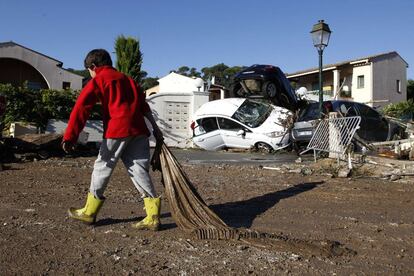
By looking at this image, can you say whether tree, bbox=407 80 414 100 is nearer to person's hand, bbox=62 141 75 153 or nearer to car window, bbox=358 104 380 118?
car window, bbox=358 104 380 118

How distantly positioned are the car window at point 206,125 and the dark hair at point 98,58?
12.1 m

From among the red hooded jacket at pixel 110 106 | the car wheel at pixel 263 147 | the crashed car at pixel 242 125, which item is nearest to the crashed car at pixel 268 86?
the crashed car at pixel 242 125

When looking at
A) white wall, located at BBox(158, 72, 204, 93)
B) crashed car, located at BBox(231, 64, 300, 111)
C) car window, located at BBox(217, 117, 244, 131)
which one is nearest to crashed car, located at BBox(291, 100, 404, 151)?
car window, located at BBox(217, 117, 244, 131)

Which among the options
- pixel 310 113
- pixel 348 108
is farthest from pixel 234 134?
pixel 348 108

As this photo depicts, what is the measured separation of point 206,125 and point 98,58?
1233cm

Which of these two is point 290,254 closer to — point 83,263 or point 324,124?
point 83,263

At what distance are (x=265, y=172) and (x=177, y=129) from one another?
10.5 meters

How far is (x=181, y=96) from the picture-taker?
19.7 meters

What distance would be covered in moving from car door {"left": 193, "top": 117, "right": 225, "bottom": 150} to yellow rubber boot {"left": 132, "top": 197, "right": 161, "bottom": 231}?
39.4ft

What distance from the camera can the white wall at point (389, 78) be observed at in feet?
113

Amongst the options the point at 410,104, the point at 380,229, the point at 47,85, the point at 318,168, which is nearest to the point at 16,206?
the point at 380,229

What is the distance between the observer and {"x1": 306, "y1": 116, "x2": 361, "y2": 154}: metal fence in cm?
957

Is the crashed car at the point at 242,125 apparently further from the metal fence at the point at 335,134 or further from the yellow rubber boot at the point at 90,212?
the yellow rubber boot at the point at 90,212

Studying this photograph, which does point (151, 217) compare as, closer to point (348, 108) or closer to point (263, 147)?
point (348, 108)
